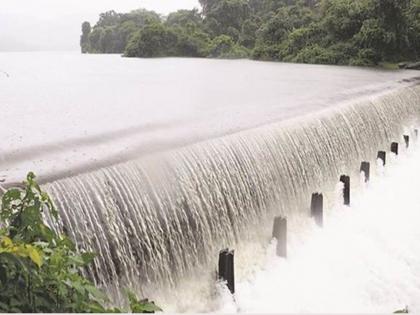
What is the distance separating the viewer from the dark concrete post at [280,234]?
23.0 feet

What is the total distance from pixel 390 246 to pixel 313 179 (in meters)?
1.63

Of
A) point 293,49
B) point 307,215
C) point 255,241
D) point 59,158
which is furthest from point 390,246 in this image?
point 293,49

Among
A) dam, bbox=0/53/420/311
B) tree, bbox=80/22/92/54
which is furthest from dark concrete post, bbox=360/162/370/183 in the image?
tree, bbox=80/22/92/54

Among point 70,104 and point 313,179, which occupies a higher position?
point 70,104

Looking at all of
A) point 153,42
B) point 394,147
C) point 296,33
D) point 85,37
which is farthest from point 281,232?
point 85,37

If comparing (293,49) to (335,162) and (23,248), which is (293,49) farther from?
(23,248)

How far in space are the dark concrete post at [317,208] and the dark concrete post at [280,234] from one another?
1163mm

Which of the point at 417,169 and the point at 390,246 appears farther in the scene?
the point at 417,169

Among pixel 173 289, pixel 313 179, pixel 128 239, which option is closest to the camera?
pixel 128 239

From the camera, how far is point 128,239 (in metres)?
5.14

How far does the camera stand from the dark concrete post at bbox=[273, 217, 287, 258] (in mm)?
7023

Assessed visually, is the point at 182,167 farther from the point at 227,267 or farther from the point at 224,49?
the point at 224,49

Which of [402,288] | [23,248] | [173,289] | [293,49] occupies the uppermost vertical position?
[293,49]

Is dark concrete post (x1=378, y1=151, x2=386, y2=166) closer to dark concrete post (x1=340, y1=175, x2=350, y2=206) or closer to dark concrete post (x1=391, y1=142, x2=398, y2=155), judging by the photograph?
dark concrete post (x1=391, y1=142, x2=398, y2=155)
